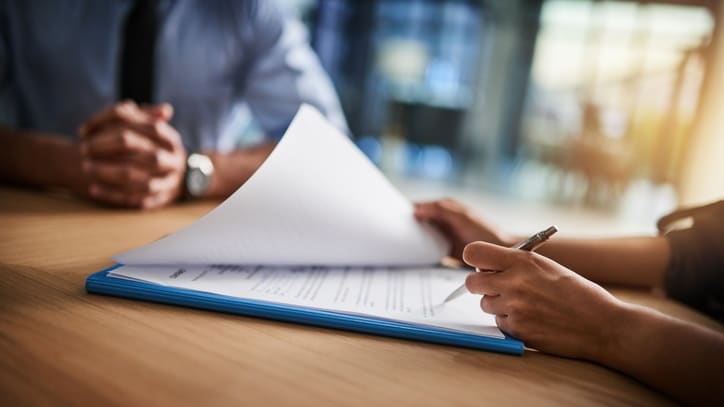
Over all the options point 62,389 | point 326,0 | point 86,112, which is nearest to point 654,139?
point 326,0

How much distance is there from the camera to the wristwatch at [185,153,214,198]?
773mm

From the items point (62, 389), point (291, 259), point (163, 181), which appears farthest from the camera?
point (163, 181)

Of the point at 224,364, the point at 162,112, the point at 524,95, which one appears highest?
the point at 524,95

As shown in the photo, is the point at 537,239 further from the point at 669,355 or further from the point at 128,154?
the point at 128,154

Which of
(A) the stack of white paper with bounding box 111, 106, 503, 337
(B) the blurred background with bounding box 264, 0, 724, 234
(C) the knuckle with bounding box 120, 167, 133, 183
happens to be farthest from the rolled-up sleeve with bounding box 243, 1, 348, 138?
(B) the blurred background with bounding box 264, 0, 724, 234

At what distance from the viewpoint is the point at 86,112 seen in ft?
3.35

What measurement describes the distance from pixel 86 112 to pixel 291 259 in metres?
0.79

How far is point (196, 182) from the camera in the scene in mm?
786

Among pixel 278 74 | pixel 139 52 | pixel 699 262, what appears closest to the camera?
pixel 699 262

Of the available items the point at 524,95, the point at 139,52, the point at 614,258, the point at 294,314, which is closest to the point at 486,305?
the point at 294,314

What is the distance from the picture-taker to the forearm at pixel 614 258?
564 millimetres

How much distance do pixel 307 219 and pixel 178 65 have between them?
0.71 metres

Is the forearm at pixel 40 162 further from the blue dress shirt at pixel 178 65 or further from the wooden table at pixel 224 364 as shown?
the wooden table at pixel 224 364

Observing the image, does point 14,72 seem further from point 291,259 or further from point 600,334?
point 600,334
